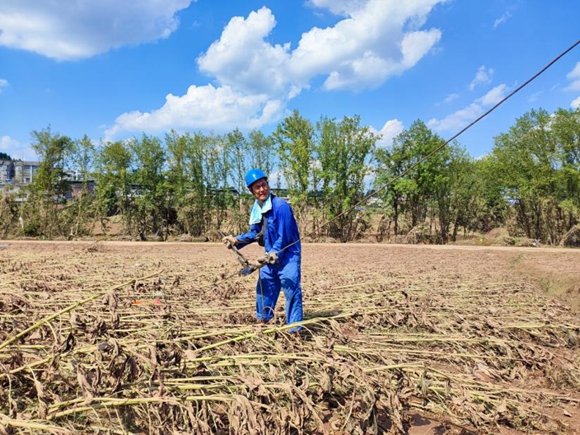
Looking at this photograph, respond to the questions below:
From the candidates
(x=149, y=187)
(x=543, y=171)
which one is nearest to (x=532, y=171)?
(x=543, y=171)

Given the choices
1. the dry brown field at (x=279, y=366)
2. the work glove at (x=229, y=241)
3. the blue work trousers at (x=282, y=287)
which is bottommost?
the dry brown field at (x=279, y=366)

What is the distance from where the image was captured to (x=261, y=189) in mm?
4336

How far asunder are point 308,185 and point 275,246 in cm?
1806

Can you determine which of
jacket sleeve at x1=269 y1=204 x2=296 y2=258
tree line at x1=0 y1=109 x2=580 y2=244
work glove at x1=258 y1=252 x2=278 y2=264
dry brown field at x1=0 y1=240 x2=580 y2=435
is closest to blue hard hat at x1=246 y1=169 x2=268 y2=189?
jacket sleeve at x1=269 y1=204 x2=296 y2=258

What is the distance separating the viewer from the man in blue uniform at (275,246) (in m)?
4.16

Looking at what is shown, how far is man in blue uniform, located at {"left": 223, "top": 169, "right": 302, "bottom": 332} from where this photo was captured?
4.16 meters

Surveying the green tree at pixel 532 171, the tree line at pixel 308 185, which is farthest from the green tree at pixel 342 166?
the green tree at pixel 532 171

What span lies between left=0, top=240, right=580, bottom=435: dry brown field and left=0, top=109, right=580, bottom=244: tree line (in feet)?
53.7

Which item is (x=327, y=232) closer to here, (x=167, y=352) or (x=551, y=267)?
(x=551, y=267)

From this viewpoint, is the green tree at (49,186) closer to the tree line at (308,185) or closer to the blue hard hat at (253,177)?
the tree line at (308,185)

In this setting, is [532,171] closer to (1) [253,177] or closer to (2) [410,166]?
(2) [410,166]

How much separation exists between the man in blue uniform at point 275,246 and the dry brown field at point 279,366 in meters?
0.31

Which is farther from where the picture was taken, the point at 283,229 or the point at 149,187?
the point at 149,187

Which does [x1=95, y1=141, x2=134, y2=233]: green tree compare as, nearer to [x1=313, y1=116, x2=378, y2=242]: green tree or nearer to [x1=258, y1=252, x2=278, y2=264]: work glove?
[x1=313, y1=116, x2=378, y2=242]: green tree
